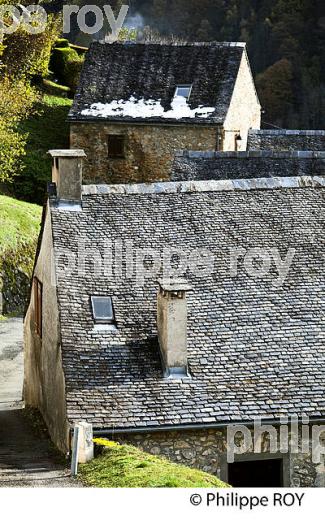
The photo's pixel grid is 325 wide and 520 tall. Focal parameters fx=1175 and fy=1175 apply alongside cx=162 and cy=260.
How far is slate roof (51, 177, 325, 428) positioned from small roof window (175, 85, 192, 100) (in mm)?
20910

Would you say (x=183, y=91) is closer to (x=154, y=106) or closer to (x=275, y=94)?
(x=154, y=106)

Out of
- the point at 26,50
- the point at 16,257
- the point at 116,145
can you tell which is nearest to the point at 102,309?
the point at 16,257

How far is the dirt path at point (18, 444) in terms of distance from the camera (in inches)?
608

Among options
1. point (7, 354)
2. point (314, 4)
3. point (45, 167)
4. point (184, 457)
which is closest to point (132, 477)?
point (184, 457)

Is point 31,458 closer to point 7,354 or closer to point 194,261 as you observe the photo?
point 194,261

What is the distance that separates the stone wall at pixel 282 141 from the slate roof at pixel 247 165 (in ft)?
11.0

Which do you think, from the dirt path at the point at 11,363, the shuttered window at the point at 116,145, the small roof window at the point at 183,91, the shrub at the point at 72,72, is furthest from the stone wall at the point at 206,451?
the shrub at the point at 72,72

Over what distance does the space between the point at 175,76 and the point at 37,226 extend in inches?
339

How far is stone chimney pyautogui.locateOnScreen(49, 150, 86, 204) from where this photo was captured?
2034cm

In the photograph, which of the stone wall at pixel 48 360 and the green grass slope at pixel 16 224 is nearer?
the stone wall at pixel 48 360

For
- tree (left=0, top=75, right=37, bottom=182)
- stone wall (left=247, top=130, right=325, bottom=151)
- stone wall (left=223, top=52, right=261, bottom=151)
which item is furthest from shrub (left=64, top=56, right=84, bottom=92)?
stone wall (left=247, top=130, right=325, bottom=151)

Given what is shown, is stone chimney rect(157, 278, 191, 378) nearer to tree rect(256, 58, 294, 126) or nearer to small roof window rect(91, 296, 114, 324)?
small roof window rect(91, 296, 114, 324)

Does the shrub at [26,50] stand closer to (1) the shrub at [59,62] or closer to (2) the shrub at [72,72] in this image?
(2) the shrub at [72,72]

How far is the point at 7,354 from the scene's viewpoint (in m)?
31.8
